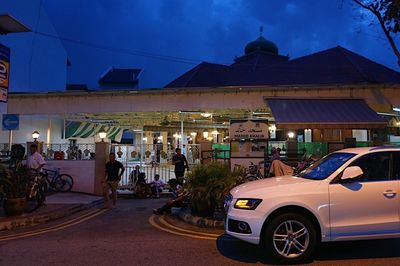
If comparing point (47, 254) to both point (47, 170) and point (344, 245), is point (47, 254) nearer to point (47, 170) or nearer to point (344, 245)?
point (344, 245)

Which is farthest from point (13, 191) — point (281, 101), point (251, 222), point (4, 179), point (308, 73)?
point (308, 73)

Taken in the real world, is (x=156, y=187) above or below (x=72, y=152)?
below

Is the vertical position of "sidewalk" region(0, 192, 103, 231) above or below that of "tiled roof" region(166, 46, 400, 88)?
below

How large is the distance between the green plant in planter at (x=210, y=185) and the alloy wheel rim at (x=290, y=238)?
10.1ft

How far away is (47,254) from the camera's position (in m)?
6.48

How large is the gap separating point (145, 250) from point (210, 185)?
107 inches

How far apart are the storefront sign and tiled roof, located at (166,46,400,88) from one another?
7.46 meters

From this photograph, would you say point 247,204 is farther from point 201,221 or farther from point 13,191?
point 13,191

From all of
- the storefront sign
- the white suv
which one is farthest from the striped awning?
the white suv

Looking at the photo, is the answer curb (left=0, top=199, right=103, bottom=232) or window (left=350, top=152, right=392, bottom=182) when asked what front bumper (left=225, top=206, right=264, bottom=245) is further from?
curb (left=0, top=199, right=103, bottom=232)

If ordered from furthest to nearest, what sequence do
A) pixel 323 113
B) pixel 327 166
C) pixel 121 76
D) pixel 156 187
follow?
pixel 121 76, pixel 323 113, pixel 156 187, pixel 327 166

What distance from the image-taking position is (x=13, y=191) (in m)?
9.67

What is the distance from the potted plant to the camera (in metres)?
9.55

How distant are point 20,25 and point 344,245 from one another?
10699 mm
